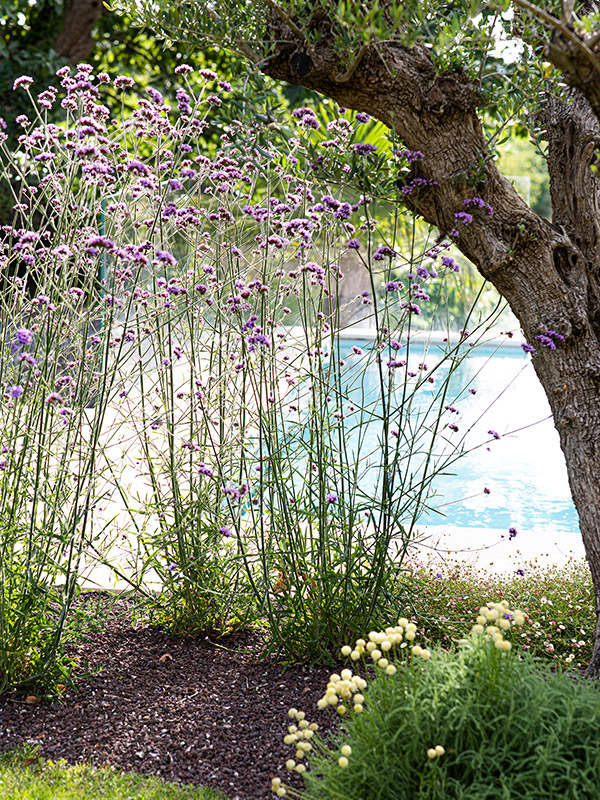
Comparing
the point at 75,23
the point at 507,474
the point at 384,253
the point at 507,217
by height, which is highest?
the point at 75,23

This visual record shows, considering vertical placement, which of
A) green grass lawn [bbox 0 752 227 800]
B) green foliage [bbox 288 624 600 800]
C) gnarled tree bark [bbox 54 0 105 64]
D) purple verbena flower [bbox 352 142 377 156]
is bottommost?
green grass lawn [bbox 0 752 227 800]

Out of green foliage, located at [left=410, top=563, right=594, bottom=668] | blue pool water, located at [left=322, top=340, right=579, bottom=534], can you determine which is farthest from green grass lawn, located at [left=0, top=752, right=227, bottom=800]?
blue pool water, located at [left=322, top=340, right=579, bottom=534]

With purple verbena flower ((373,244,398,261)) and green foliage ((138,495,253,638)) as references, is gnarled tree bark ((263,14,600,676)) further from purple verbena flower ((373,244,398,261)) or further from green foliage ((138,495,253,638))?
green foliage ((138,495,253,638))

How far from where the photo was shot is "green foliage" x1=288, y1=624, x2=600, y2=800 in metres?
1.73

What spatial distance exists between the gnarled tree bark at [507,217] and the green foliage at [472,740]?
105 cm

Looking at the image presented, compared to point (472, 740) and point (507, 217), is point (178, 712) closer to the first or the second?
point (472, 740)

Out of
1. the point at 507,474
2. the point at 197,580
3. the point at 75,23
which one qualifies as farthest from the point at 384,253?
the point at 75,23

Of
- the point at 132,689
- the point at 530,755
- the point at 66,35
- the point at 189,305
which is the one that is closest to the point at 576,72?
the point at 530,755

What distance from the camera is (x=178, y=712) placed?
8.68 feet

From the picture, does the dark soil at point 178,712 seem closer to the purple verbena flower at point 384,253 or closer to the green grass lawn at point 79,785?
the green grass lawn at point 79,785

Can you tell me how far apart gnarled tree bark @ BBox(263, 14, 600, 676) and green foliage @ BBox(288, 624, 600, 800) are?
1045 millimetres

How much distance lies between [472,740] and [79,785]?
1.15m

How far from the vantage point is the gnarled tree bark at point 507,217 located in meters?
2.79

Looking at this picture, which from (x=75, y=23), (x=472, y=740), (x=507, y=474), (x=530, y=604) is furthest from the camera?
(x=75, y=23)
